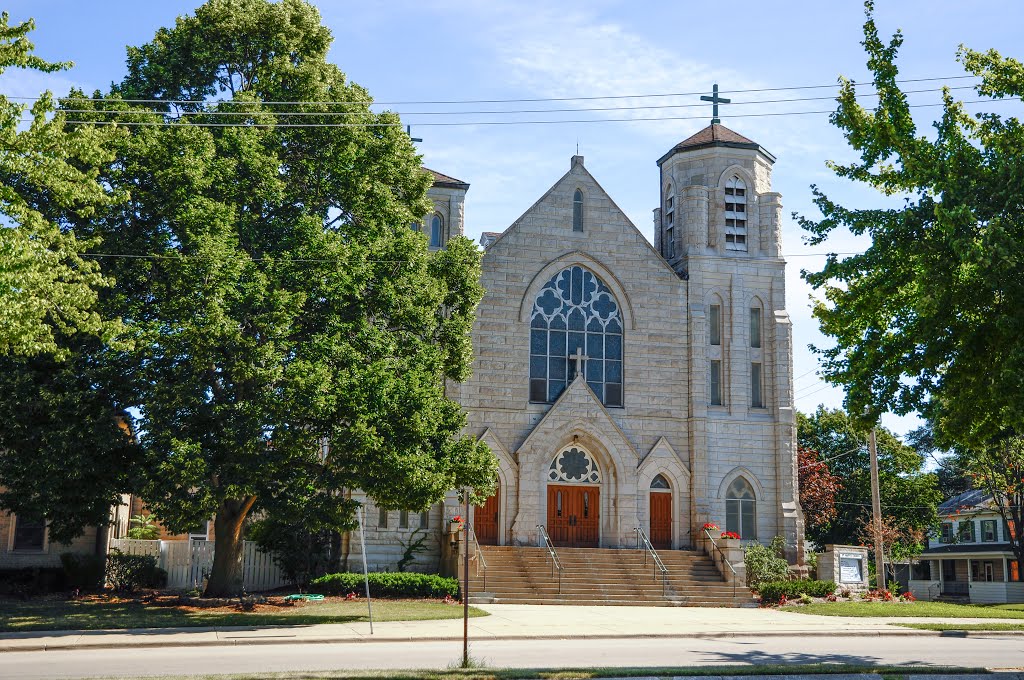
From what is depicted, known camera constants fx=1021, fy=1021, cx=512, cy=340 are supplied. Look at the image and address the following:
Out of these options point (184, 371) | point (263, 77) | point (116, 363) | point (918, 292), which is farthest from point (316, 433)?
point (918, 292)

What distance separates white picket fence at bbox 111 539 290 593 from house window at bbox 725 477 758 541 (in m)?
14.7

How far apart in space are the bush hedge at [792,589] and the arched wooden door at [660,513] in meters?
3.91

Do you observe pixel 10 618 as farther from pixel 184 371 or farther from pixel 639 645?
pixel 639 645

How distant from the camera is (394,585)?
28203mm

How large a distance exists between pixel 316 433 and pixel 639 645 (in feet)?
28.0

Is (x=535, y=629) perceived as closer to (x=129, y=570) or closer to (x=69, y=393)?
(x=69, y=393)

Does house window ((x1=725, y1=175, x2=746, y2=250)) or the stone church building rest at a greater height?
house window ((x1=725, y1=175, x2=746, y2=250))

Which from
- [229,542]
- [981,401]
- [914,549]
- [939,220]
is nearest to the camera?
[939,220]

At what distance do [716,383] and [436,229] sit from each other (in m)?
11.0

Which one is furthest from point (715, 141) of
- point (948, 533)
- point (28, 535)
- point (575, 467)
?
point (948, 533)

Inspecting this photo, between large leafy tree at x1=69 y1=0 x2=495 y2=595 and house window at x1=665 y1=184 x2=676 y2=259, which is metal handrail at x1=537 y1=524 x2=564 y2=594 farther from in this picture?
house window at x1=665 y1=184 x2=676 y2=259

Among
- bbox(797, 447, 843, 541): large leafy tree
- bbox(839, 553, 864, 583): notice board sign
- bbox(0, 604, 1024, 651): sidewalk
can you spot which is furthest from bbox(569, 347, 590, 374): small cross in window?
bbox(797, 447, 843, 541): large leafy tree

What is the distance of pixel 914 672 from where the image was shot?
1376 centimetres

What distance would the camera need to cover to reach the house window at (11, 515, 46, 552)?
29656mm
